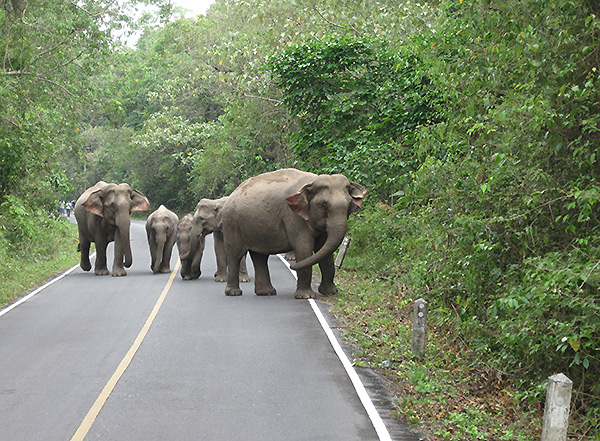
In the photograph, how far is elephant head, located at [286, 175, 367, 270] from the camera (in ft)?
48.3

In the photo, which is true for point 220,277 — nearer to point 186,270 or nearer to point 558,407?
point 186,270

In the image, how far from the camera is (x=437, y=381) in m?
9.14

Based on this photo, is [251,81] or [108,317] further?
[251,81]

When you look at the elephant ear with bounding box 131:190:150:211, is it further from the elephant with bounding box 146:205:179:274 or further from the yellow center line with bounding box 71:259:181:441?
the yellow center line with bounding box 71:259:181:441

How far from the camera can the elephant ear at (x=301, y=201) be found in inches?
595

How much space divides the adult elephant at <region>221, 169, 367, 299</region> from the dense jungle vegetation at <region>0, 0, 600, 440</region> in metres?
1.39

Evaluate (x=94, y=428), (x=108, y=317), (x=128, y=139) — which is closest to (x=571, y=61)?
(x=94, y=428)

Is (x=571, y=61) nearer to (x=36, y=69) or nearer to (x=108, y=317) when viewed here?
(x=108, y=317)

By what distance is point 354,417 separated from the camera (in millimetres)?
7672

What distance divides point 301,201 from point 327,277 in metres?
1.70

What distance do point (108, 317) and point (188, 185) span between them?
44.2 m

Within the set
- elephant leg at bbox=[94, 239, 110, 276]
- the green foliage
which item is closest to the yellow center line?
elephant leg at bbox=[94, 239, 110, 276]

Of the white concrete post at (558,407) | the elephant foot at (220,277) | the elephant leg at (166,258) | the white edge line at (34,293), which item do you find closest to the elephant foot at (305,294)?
the elephant foot at (220,277)

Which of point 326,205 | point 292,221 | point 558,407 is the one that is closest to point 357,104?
point 292,221
